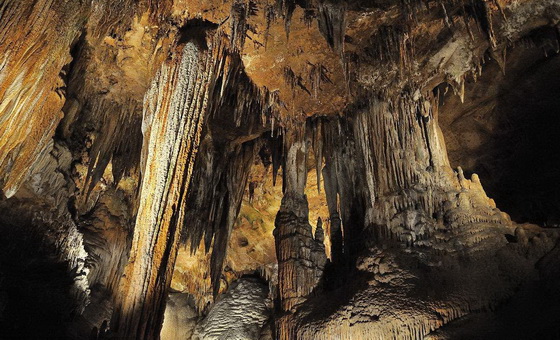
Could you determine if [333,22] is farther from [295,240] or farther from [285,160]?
[295,240]

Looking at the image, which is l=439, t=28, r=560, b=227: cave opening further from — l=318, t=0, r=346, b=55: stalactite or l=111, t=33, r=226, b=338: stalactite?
l=111, t=33, r=226, b=338: stalactite

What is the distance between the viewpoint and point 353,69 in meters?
8.16

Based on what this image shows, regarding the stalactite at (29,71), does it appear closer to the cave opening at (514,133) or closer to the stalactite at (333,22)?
the stalactite at (333,22)

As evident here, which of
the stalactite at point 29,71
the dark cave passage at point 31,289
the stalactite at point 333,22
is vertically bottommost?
the dark cave passage at point 31,289

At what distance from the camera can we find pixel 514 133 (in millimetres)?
10273

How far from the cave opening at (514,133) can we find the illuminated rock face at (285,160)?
0.14ft

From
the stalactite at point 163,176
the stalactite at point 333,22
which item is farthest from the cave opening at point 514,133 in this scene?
the stalactite at point 163,176

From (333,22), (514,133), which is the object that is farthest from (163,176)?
(514,133)

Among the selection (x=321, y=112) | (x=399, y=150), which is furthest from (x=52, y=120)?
(x=399, y=150)

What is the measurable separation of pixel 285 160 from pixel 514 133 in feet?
17.2

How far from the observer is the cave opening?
364 inches

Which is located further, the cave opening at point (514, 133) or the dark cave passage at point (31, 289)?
the cave opening at point (514, 133)

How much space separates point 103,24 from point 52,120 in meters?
1.68

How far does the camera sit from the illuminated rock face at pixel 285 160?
5773 mm
